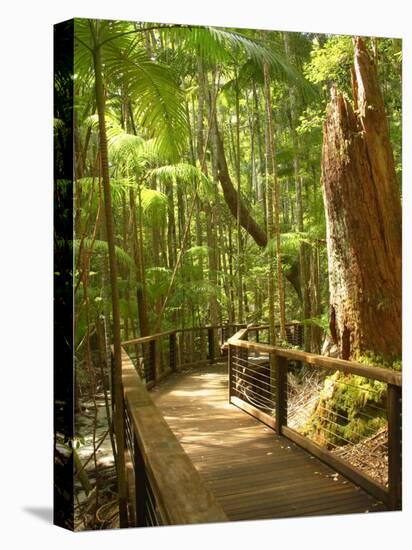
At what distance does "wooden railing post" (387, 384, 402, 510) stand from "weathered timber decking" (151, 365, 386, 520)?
11cm

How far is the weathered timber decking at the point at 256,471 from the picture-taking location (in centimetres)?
313

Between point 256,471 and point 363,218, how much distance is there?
1869 millimetres

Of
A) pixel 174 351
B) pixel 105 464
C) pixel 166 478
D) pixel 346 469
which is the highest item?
pixel 166 478

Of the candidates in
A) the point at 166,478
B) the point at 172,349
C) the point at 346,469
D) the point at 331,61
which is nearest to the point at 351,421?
the point at 346,469

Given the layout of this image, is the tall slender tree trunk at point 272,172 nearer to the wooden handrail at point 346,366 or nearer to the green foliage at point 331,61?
the green foliage at point 331,61

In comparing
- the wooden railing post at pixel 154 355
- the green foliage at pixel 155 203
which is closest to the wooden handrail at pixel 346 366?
the green foliage at pixel 155 203

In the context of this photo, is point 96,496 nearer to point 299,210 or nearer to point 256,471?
point 256,471

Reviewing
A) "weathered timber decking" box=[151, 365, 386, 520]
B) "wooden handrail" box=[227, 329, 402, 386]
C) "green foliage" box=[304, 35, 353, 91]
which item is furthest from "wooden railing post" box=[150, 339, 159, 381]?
"green foliage" box=[304, 35, 353, 91]

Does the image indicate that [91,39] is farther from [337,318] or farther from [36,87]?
[337,318]

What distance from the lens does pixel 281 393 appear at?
13.7 ft

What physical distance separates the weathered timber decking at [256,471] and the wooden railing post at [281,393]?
11cm

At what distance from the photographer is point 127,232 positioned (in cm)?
594

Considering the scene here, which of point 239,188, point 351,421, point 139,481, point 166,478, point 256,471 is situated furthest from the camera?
point 239,188
